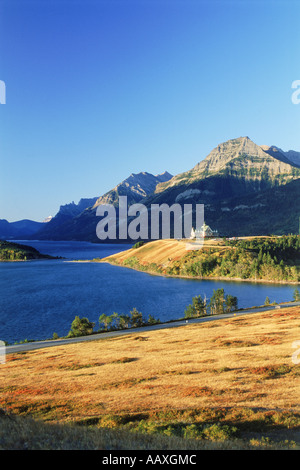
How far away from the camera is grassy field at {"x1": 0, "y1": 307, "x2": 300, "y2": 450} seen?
12.4 meters

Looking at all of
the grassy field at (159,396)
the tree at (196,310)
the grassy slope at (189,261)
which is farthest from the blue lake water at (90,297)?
the grassy field at (159,396)

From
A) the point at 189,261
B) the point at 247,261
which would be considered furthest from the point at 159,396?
the point at 189,261

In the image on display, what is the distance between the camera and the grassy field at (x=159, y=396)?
1238cm

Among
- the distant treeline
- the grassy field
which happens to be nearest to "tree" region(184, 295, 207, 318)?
the grassy field

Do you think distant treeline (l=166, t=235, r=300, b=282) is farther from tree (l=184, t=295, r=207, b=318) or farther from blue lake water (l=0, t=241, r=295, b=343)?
tree (l=184, t=295, r=207, b=318)

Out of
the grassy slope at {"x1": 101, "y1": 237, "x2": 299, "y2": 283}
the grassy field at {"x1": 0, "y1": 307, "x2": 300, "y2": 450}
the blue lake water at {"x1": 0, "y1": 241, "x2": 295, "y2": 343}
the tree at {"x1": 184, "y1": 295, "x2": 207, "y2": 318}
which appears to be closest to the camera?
the grassy field at {"x1": 0, "y1": 307, "x2": 300, "y2": 450}

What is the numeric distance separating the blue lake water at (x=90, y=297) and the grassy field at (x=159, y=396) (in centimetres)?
3833

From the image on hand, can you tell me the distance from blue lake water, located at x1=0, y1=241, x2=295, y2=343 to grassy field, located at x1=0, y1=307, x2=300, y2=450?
38.3 meters

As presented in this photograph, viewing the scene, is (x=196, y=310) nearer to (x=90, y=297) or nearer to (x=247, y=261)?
(x=90, y=297)

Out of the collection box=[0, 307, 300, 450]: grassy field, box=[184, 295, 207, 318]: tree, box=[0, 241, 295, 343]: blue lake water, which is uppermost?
box=[0, 307, 300, 450]: grassy field

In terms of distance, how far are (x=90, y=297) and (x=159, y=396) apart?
94609mm

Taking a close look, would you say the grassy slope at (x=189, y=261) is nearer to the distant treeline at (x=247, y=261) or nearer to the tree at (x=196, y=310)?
the distant treeline at (x=247, y=261)

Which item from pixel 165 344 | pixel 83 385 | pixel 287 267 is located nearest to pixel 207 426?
pixel 83 385

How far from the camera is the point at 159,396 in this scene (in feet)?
65.5
